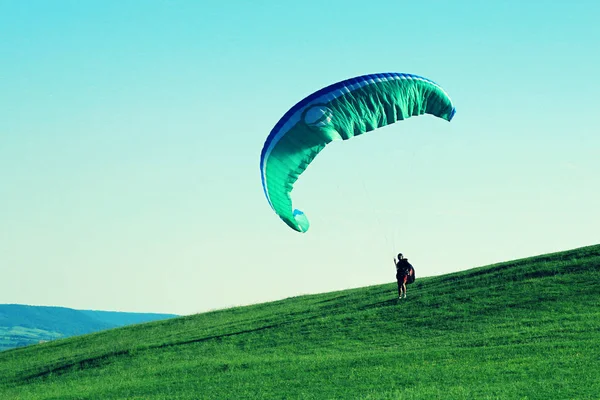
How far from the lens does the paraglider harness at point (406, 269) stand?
99.9 ft

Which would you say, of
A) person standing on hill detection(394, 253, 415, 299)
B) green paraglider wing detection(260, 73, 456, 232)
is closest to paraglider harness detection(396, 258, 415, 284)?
person standing on hill detection(394, 253, 415, 299)

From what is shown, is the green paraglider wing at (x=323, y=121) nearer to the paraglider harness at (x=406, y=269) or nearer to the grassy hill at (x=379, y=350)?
the grassy hill at (x=379, y=350)

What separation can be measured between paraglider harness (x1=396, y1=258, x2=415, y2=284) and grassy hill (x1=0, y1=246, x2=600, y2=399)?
1.69m

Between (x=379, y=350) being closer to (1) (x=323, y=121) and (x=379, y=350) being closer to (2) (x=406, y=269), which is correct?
(2) (x=406, y=269)

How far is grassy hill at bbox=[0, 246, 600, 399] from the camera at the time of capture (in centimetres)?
1922

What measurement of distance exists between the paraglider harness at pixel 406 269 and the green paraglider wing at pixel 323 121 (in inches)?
356

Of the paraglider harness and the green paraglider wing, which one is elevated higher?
the green paraglider wing

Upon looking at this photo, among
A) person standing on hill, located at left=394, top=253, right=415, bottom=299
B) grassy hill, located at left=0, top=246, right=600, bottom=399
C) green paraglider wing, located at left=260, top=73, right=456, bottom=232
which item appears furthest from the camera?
person standing on hill, located at left=394, top=253, right=415, bottom=299

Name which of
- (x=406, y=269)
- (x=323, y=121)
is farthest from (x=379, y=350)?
(x=323, y=121)

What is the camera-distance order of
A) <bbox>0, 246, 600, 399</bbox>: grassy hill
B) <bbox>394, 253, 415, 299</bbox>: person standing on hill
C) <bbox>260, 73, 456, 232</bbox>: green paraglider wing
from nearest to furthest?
<bbox>0, 246, 600, 399</bbox>: grassy hill, <bbox>260, 73, 456, 232</bbox>: green paraglider wing, <bbox>394, 253, 415, 299</bbox>: person standing on hill

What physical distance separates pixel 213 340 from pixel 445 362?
1347 cm

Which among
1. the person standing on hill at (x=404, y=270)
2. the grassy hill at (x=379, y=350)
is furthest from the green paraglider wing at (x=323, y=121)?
the person standing on hill at (x=404, y=270)

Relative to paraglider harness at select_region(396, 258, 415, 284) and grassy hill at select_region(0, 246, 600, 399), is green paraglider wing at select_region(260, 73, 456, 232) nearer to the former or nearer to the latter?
grassy hill at select_region(0, 246, 600, 399)

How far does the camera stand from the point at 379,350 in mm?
25609
